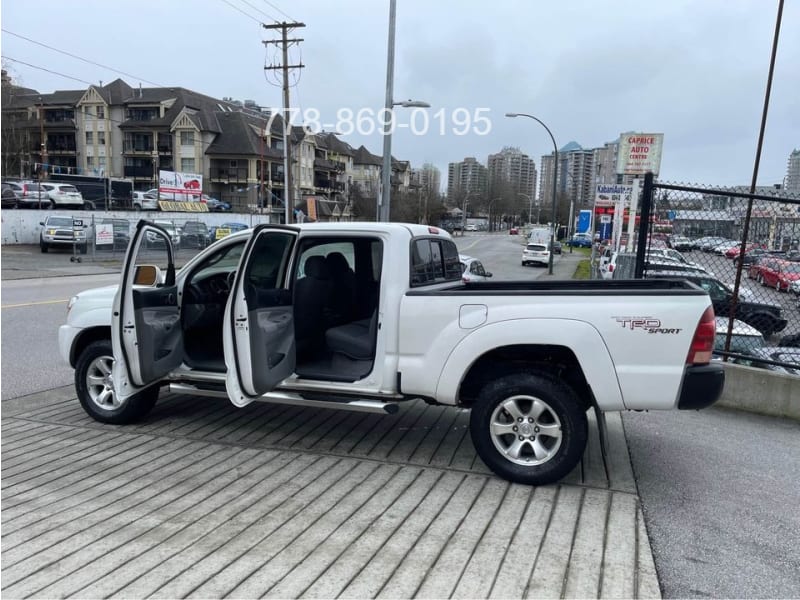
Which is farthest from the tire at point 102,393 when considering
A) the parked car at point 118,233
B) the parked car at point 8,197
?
the parked car at point 8,197

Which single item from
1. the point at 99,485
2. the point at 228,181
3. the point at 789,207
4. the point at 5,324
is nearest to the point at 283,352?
the point at 99,485

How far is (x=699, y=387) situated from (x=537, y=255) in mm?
36072

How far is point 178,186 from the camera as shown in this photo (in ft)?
135

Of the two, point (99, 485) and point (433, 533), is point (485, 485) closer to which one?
point (433, 533)

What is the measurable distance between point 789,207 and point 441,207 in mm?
76387

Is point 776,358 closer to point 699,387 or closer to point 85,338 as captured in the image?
point 699,387

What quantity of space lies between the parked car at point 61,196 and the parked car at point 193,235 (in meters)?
9.35

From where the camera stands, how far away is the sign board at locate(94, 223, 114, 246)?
1079 inches

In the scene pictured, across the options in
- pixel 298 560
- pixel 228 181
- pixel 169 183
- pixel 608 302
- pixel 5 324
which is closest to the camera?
pixel 298 560

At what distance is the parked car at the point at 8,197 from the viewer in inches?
1318

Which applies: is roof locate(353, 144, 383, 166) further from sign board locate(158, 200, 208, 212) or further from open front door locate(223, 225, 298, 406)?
open front door locate(223, 225, 298, 406)

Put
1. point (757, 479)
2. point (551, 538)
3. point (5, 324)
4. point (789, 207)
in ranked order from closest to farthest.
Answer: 1. point (551, 538)
2. point (757, 479)
3. point (789, 207)
4. point (5, 324)

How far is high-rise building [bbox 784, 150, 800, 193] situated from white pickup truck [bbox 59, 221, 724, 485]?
5015mm

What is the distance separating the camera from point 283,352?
15.6 ft
